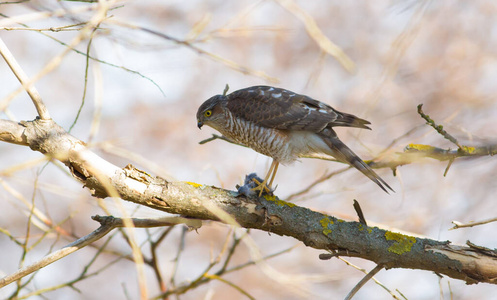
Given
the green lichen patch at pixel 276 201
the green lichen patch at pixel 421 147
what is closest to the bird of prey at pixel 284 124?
the green lichen patch at pixel 421 147

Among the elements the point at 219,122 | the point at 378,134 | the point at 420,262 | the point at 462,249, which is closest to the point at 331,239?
the point at 420,262

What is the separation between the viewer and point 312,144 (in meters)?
4.27

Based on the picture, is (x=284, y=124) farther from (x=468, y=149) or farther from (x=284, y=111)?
(x=468, y=149)

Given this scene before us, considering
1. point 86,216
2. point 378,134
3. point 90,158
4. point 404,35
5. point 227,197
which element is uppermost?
point 378,134

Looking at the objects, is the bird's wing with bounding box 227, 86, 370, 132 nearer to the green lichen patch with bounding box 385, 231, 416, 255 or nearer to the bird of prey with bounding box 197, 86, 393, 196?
the bird of prey with bounding box 197, 86, 393, 196

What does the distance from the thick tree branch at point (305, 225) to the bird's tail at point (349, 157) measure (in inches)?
22.0

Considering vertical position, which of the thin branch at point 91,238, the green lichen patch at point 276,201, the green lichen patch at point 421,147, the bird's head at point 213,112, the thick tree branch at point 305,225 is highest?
the bird's head at point 213,112

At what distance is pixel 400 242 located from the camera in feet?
10.7

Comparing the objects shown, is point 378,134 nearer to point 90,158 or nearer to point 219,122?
point 219,122

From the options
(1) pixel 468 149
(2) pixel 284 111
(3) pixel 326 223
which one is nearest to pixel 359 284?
(3) pixel 326 223

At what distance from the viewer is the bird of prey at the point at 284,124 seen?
4168 mm

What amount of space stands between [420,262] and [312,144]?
1.41 meters

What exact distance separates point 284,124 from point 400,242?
1517 mm

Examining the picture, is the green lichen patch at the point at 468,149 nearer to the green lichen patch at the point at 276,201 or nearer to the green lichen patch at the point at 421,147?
the green lichen patch at the point at 421,147
